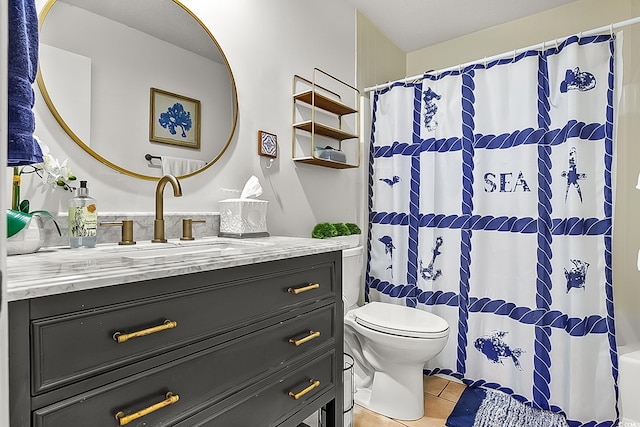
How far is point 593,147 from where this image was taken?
1.84 meters

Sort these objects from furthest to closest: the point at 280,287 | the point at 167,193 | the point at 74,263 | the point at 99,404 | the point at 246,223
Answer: the point at 246,223 → the point at 167,193 → the point at 280,287 → the point at 74,263 → the point at 99,404

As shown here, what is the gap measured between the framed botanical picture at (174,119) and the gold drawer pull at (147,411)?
96 cm

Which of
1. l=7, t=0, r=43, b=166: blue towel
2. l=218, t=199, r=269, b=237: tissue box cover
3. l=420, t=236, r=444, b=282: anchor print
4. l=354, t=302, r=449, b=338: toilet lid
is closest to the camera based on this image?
l=7, t=0, r=43, b=166: blue towel

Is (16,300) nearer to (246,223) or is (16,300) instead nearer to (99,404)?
(99,404)

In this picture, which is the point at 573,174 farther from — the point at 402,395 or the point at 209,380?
the point at 209,380

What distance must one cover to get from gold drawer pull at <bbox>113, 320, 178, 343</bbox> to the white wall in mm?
646

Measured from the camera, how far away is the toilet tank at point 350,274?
205 cm

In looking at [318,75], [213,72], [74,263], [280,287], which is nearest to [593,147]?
[318,75]

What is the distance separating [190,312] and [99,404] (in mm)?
250

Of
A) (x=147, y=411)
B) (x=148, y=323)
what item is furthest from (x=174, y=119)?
(x=147, y=411)

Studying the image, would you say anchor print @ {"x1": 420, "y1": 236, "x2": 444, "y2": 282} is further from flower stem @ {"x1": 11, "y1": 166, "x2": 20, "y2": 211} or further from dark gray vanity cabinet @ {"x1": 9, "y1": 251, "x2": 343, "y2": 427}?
flower stem @ {"x1": 11, "y1": 166, "x2": 20, "y2": 211}

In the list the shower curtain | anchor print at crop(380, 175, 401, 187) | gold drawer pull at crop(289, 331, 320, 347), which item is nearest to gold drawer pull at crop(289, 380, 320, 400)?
gold drawer pull at crop(289, 331, 320, 347)

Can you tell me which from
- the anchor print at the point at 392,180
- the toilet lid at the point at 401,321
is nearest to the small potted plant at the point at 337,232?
the toilet lid at the point at 401,321

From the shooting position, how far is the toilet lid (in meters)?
1.75
